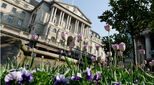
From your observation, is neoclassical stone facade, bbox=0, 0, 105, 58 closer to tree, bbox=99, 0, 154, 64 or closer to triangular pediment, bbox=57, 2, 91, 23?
triangular pediment, bbox=57, 2, 91, 23

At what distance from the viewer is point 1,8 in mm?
33656

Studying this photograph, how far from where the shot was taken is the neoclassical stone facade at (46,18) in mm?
33250

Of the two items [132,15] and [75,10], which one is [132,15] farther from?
[75,10]

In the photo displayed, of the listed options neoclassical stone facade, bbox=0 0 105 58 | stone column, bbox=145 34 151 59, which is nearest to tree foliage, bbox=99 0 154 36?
stone column, bbox=145 34 151 59

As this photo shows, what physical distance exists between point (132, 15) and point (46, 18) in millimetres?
31754

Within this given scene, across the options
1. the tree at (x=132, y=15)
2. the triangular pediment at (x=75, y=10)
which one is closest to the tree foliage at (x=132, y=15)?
the tree at (x=132, y=15)

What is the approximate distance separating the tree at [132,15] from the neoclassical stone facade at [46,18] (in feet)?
77.8

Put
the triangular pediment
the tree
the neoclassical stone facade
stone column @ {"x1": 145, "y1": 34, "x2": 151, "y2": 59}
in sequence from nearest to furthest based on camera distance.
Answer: the tree, stone column @ {"x1": 145, "y1": 34, "x2": 151, "y2": 59}, the neoclassical stone facade, the triangular pediment

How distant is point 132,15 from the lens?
8.51 m

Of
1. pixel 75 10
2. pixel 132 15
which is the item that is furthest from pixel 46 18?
pixel 132 15

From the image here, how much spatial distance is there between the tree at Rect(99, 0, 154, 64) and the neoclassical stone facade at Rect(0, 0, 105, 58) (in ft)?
77.8

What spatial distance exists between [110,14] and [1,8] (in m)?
38.2

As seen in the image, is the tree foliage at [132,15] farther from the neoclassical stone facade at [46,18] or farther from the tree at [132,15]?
the neoclassical stone facade at [46,18]

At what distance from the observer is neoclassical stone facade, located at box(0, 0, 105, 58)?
3325cm
